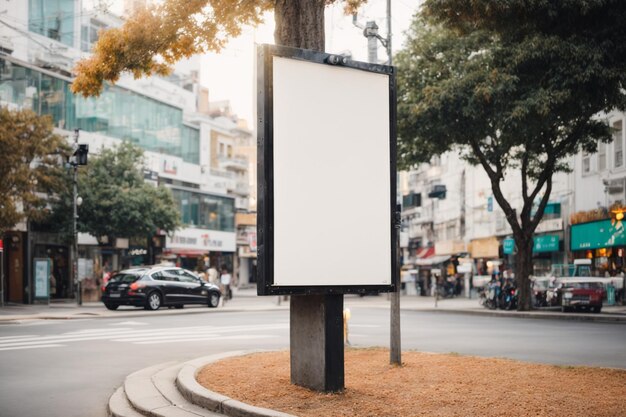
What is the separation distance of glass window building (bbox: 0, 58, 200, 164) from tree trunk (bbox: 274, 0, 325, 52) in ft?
78.1

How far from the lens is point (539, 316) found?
27.6 meters

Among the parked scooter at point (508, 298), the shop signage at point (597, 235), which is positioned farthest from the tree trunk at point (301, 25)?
the shop signage at point (597, 235)

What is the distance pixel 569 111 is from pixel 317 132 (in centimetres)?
1876

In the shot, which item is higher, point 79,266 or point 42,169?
point 42,169

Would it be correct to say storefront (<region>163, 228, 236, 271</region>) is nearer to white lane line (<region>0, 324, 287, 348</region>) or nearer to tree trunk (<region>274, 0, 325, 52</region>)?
white lane line (<region>0, 324, 287, 348</region>)

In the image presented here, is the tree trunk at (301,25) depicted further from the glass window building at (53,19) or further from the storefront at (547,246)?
the storefront at (547,246)

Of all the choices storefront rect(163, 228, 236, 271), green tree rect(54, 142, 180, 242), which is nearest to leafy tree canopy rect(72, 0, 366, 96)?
green tree rect(54, 142, 180, 242)

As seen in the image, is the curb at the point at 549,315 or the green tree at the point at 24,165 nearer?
the curb at the point at 549,315

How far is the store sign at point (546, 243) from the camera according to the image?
43312 mm

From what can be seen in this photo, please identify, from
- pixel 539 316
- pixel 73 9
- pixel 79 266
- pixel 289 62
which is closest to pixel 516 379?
pixel 289 62

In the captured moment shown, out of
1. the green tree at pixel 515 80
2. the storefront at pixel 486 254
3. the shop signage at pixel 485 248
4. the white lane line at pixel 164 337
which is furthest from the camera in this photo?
the storefront at pixel 486 254

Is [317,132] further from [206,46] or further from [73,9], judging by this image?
[73,9]

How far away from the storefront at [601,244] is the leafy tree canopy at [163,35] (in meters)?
27.6

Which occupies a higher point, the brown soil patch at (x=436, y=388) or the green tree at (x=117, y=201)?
the green tree at (x=117, y=201)
